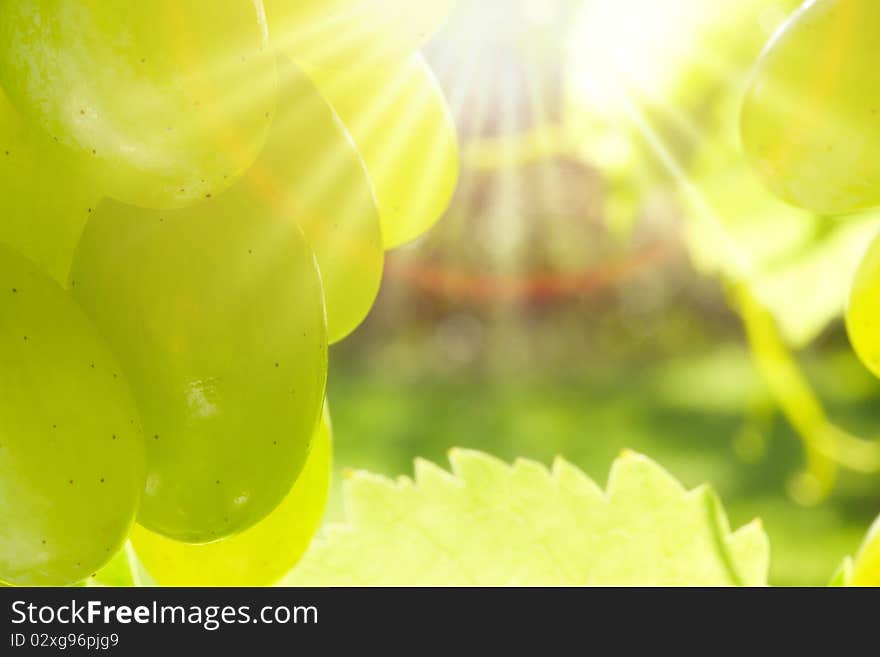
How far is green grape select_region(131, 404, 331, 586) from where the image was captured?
0.31 metres

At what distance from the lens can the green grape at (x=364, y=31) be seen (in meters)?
0.28

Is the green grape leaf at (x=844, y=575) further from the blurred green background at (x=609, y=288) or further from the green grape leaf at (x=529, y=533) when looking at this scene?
the blurred green background at (x=609, y=288)

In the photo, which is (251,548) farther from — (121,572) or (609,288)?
(609,288)

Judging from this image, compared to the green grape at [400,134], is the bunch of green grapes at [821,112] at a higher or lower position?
lower

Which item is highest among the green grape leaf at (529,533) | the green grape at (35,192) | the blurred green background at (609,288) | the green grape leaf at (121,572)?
the blurred green background at (609,288)

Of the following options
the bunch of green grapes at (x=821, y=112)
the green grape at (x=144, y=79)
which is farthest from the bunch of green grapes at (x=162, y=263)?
the bunch of green grapes at (x=821, y=112)

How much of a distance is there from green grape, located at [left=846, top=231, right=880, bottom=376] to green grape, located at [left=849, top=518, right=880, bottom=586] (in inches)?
2.2

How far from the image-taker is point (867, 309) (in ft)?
0.98

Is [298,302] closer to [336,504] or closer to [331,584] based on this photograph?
[331,584]

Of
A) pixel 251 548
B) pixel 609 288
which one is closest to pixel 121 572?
pixel 251 548

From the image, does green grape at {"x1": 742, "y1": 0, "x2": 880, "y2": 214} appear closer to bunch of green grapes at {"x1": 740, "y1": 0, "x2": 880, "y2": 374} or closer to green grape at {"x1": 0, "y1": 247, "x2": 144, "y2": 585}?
bunch of green grapes at {"x1": 740, "y1": 0, "x2": 880, "y2": 374}

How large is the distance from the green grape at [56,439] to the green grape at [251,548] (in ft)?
0.22
